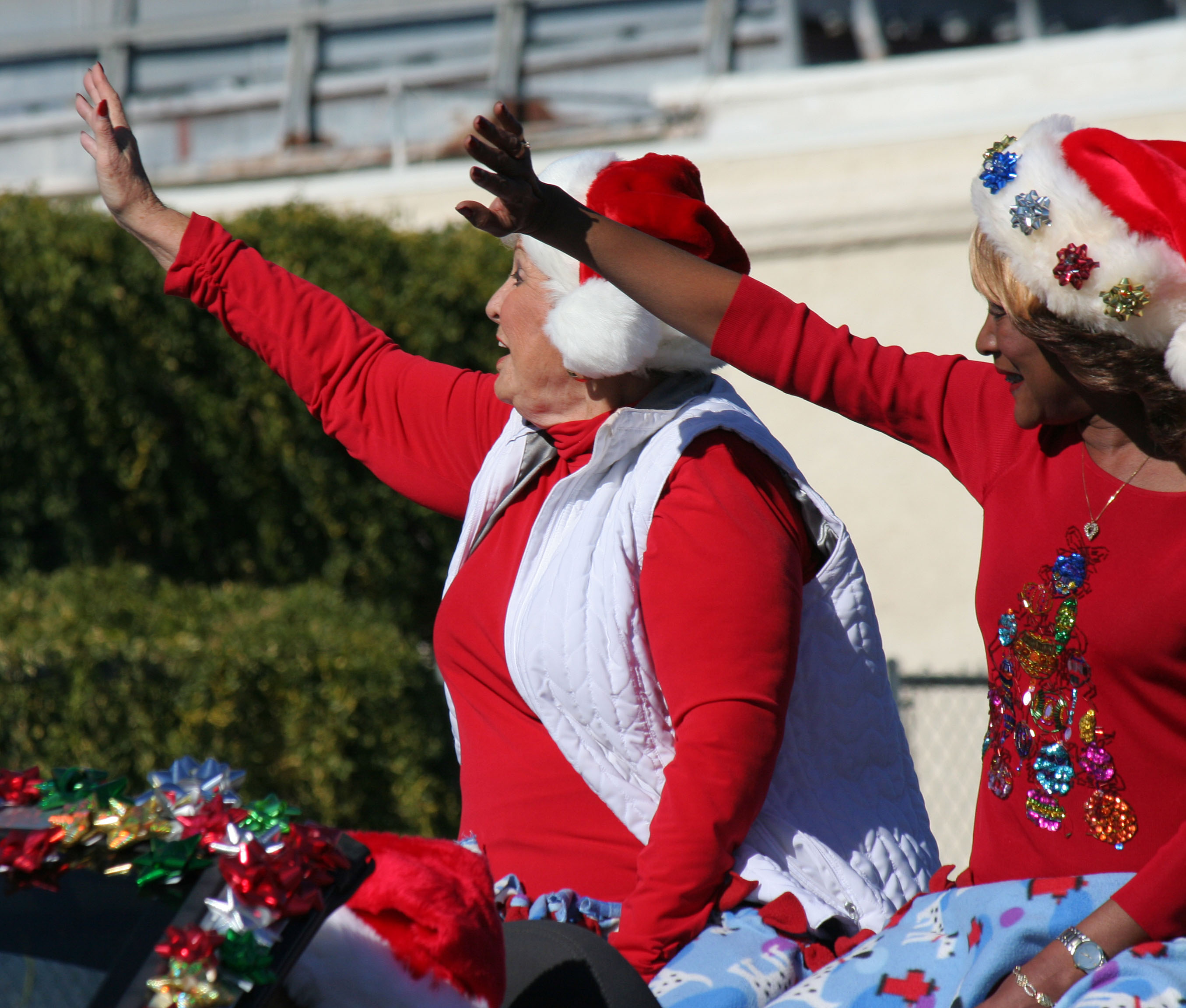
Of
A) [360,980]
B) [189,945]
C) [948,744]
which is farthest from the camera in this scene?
[948,744]

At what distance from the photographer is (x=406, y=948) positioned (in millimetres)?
1317

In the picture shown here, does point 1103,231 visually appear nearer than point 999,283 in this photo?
Yes

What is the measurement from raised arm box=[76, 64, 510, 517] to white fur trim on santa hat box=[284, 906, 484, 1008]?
140cm

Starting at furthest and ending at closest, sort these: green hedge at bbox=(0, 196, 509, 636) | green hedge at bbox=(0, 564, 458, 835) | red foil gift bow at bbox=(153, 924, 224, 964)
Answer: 1. green hedge at bbox=(0, 196, 509, 636)
2. green hedge at bbox=(0, 564, 458, 835)
3. red foil gift bow at bbox=(153, 924, 224, 964)

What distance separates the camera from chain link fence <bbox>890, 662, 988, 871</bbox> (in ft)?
18.9

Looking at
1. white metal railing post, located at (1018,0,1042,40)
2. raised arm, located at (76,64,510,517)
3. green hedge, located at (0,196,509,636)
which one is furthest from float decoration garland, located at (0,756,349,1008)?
white metal railing post, located at (1018,0,1042,40)

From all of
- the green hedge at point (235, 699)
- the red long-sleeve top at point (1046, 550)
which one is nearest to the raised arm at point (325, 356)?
the red long-sleeve top at point (1046, 550)

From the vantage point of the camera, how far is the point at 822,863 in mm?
2047

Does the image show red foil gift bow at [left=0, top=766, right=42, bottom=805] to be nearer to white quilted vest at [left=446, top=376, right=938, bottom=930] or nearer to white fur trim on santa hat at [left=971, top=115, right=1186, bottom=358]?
white quilted vest at [left=446, top=376, right=938, bottom=930]

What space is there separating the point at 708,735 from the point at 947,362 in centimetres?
65

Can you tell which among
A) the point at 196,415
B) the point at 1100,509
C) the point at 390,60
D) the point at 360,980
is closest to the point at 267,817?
the point at 360,980

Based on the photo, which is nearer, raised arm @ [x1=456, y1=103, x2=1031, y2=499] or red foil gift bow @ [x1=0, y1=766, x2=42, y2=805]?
red foil gift bow @ [x1=0, y1=766, x2=42, y2=805]

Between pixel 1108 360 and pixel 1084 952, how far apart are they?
700mm

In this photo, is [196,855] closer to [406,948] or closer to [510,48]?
[406,948]
